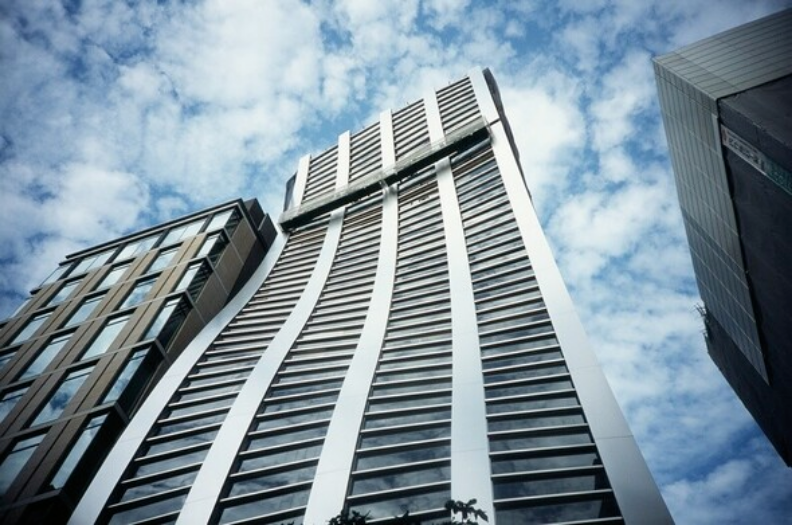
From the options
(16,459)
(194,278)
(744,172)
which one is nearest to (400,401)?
(16,459)

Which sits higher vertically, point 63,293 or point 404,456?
point 63,293

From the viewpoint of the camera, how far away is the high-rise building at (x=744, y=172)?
18578mm

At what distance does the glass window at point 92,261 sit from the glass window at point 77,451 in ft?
62.3

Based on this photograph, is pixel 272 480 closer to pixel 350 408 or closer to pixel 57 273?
pixel 350 408

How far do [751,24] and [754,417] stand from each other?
30.4 meters

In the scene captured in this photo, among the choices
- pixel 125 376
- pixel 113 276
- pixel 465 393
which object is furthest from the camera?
pixel 113 276

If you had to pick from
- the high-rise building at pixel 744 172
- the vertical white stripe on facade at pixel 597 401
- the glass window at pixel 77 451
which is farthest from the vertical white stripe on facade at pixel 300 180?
the high-rise building at pixel 744 172

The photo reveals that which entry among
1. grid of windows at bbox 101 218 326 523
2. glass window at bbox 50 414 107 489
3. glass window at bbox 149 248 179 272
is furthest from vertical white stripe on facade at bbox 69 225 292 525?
glass window at bbox 149 248 179 272

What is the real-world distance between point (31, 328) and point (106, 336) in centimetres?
782

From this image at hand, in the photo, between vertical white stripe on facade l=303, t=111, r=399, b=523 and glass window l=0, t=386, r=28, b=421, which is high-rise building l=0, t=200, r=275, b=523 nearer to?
glass window l=0, t=386, r=28, b=421

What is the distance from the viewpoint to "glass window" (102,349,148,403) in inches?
935

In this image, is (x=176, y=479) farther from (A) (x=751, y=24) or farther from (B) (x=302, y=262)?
(A) (x=751, y=24)

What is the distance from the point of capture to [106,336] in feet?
92.7

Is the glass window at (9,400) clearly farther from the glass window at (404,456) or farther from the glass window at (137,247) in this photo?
the glass window at (404,456)
